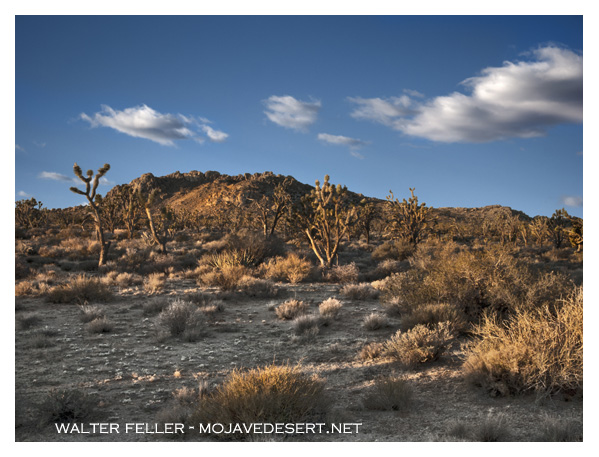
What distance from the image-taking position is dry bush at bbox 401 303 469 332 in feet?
27.6

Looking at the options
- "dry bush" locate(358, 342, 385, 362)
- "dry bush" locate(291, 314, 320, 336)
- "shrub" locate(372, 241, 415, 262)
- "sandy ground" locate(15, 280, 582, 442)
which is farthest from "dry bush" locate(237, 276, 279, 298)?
"shrub" locate(372, 241, 415, 262)

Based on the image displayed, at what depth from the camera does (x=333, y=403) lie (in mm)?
5711

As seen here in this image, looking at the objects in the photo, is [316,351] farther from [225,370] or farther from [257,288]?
[257,288]

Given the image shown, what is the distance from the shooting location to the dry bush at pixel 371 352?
7.64 m

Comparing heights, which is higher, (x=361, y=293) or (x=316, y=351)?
(x=361, y=293)

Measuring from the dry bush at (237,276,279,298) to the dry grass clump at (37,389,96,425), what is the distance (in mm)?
7879

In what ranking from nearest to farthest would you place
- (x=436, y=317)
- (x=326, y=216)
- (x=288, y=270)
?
1. (x=436, y=317)
2. (x=288, y=270)
3. (x=326, y=216)

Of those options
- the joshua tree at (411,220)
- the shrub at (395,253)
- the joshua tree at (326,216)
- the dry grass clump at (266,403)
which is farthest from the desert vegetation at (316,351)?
the joshua tree at (411,220)

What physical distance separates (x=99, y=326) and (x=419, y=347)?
691 centimetres

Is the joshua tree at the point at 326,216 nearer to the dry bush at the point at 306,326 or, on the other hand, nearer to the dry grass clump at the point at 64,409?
the dry bush at the point at 306,326

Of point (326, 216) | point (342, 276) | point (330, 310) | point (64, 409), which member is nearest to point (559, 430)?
point (64, 409)

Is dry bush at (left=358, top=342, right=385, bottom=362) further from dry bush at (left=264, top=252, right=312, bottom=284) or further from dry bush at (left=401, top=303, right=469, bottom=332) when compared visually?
dry bush at (left=264, top=252, right=312, bottom=284)

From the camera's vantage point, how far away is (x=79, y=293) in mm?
12297

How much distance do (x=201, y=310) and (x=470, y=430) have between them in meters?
7.62
